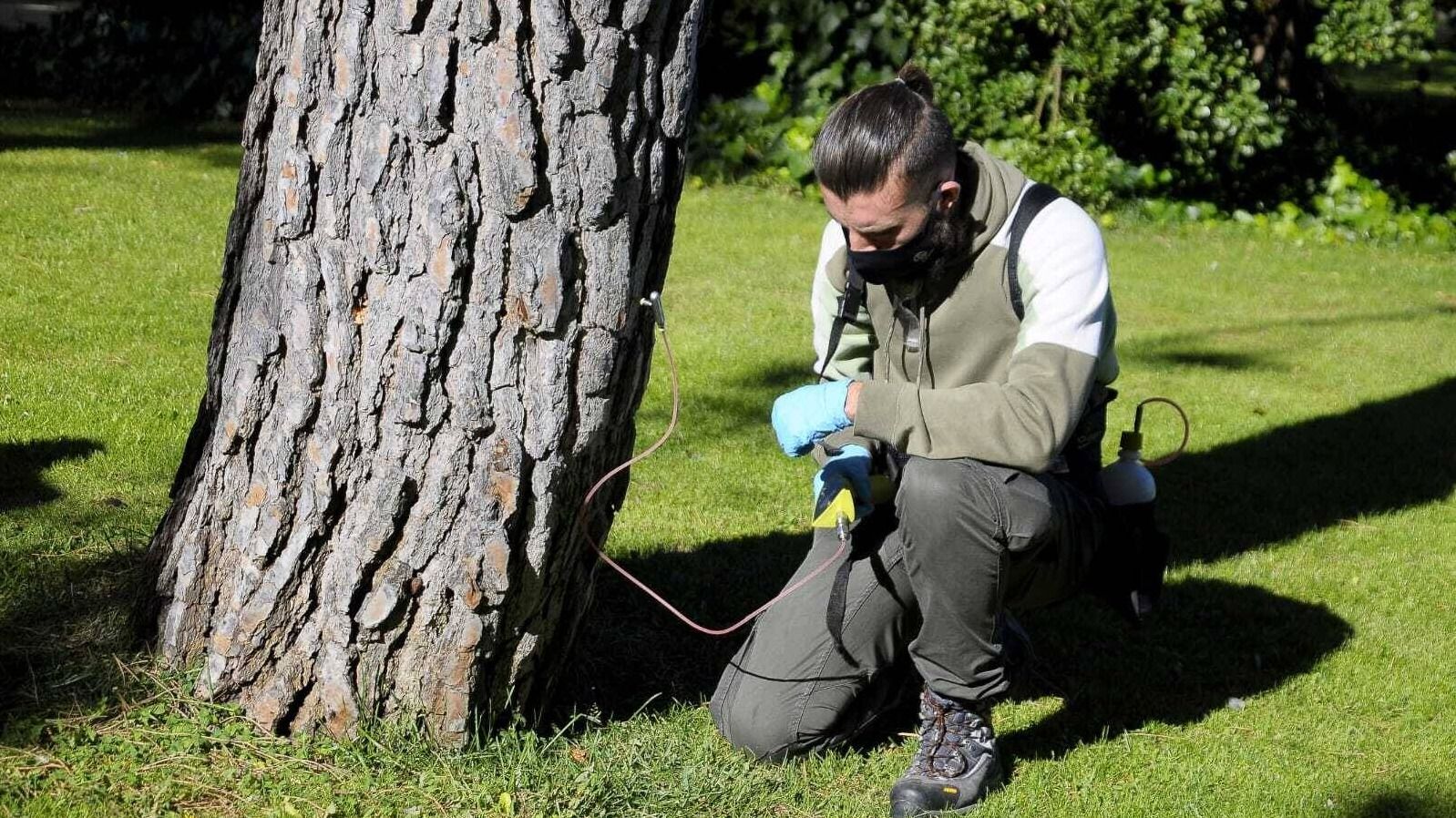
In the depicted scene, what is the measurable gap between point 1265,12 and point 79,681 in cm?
953

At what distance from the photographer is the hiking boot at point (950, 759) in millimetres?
2961

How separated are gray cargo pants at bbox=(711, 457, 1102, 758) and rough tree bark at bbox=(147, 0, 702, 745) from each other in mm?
619

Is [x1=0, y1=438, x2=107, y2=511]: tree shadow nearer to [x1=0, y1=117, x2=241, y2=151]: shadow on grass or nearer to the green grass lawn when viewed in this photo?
the green grass lawn

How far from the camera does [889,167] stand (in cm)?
281

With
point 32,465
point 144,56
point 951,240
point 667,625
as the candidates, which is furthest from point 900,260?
point 144,56

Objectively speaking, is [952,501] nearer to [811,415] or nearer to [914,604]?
[811,415]

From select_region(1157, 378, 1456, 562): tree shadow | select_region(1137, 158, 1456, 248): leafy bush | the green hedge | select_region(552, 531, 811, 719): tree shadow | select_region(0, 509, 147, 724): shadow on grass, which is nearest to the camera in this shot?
select_region(0, 509, 147, 724): shadow on grass

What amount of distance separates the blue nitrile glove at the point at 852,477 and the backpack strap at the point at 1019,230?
1.54 feet

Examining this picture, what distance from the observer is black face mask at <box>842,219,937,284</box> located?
289 cm

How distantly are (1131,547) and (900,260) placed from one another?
0.87 meters

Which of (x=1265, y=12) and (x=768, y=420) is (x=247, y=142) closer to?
(x=768, y=420)

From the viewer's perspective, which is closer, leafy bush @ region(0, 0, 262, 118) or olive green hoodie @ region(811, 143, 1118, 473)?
olive green hoodie @ region(811, 143, 1118, 473)

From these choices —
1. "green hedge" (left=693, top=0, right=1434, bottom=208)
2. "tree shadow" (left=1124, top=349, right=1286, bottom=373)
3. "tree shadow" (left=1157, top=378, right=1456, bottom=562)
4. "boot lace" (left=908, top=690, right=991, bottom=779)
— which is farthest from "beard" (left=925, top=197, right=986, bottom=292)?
"green hedge" (left=693, top=0, right=1434, bottom=208)

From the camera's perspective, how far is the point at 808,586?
3.34 meters
